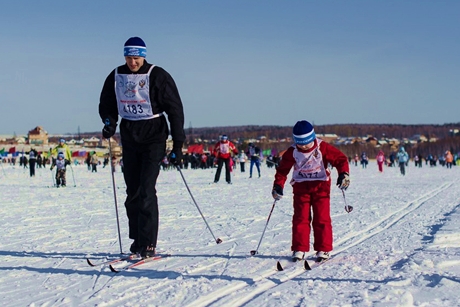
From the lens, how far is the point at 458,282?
421 cm

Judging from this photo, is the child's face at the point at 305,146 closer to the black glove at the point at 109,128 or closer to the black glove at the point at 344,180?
the black glove at the point at 344,180

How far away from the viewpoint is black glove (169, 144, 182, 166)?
556 cm

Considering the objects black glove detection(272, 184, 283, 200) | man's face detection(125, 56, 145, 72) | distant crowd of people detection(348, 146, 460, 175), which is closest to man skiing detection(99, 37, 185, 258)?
man's face detection(125, 56, 145, 72)

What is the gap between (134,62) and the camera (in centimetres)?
532

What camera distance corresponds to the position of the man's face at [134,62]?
17.5 ft

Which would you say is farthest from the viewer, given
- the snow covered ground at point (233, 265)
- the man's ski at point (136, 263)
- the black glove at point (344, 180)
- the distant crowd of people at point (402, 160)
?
the distant crowd of people at point (402, 160)

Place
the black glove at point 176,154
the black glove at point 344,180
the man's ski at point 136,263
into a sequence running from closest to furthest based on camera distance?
the man's ski at point 136,263 → the black glove at point 344,180 → the black glove at point 176,154

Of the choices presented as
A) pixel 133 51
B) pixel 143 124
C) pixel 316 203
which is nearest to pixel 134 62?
pixel 133 51

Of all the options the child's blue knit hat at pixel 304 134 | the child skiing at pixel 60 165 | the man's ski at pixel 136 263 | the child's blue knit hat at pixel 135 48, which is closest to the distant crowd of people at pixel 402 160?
the child skiing at pixel 60 165

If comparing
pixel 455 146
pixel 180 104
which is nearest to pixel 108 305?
pixel 180 104

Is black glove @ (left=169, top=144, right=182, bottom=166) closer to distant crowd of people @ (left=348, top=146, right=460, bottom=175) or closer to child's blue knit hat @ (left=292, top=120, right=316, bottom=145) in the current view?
child's blue knit hat @ (left=292, top=120, right=316, bottom=145)

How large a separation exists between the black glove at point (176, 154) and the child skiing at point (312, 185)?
3.30 ft

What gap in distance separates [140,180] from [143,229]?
1.39 ft

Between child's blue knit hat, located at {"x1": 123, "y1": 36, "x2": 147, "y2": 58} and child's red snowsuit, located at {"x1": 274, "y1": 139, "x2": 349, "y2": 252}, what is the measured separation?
1.53m
